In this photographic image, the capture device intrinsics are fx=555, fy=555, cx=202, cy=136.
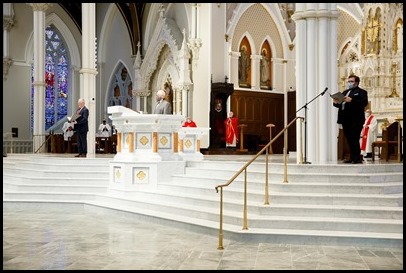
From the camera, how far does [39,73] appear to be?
17578 millimetres

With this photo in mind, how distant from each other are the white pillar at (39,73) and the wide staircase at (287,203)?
284 inches

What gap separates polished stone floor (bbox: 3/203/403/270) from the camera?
19.0 ft

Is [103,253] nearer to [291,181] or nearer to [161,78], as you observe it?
[291,181]

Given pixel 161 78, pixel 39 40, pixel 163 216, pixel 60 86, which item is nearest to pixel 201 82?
pixel 161 78

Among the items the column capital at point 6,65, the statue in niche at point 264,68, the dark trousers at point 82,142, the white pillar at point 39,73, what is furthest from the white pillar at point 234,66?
the column capital at point 6,65

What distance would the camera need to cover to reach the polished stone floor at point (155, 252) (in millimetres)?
5800

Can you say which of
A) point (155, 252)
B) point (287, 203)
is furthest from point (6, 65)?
point (155, 252)

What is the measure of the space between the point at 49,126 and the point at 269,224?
18563mm

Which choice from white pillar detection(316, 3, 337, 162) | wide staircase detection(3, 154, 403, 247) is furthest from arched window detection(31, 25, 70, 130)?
white pillar detection(316, 3, 337, 162)

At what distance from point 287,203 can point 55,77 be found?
740 inches

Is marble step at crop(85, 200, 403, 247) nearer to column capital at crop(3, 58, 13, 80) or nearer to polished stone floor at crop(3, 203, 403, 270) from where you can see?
polished stone floor at crop(3, 203, 403, 270)

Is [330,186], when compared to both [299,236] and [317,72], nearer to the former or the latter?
[299,236]

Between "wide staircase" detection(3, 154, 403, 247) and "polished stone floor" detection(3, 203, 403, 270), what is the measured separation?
0.19m

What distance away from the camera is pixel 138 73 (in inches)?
860
